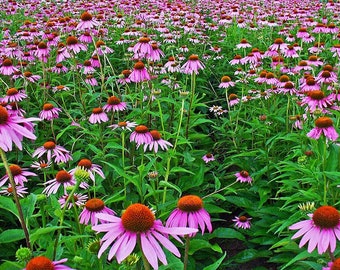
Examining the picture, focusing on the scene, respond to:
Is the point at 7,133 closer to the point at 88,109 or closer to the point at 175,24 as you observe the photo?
the point at 88,109

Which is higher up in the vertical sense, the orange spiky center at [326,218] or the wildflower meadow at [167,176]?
the orange spiky center at [326,218]

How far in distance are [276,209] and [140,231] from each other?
5.44 ft

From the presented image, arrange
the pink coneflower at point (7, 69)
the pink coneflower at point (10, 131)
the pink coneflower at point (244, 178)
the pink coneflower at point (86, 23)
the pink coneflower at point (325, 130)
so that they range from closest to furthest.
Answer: the pink coneflower at point (10, 131)
the pink coneflower at point (325, 130)
the pink coneflower at point (244, 178)
the pink coneflower at point (86, 23)
the pink coneflower at point (7, 69)

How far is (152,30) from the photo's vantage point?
656 cm

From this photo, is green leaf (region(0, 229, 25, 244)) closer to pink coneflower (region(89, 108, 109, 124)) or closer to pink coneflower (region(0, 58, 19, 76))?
pink coneflower (region(89, 108, 109, 124))


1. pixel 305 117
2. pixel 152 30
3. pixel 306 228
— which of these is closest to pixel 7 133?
pixel 306 228

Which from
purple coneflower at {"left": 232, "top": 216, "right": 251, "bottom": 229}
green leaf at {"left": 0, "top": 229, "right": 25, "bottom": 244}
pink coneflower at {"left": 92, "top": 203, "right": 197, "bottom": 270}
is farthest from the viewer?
purple coneflower at {"left": 232, "top": 216, "right": 251, "bottom": 229}

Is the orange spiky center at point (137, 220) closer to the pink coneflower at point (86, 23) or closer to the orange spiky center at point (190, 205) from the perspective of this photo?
the orange spiky center at point (190, 205)

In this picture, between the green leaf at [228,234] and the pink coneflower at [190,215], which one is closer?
the pink coneflower at [190,215]

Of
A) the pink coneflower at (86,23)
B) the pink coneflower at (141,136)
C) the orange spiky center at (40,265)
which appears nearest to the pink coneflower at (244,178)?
the pink coneflower at (141,136)

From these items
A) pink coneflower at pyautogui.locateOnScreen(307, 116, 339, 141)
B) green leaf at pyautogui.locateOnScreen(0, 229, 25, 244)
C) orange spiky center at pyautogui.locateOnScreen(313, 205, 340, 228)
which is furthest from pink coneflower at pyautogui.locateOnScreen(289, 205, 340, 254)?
green leaf at pyautogui.locateOnScreen(0, 229, 25, 244)

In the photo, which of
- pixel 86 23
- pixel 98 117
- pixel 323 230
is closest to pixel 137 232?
pixel 323 230

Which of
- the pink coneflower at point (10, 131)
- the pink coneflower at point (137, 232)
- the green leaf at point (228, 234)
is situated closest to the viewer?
the pink coneflower at point (137, 232)

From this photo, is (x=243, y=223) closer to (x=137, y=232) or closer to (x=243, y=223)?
(x=243, y=223)
